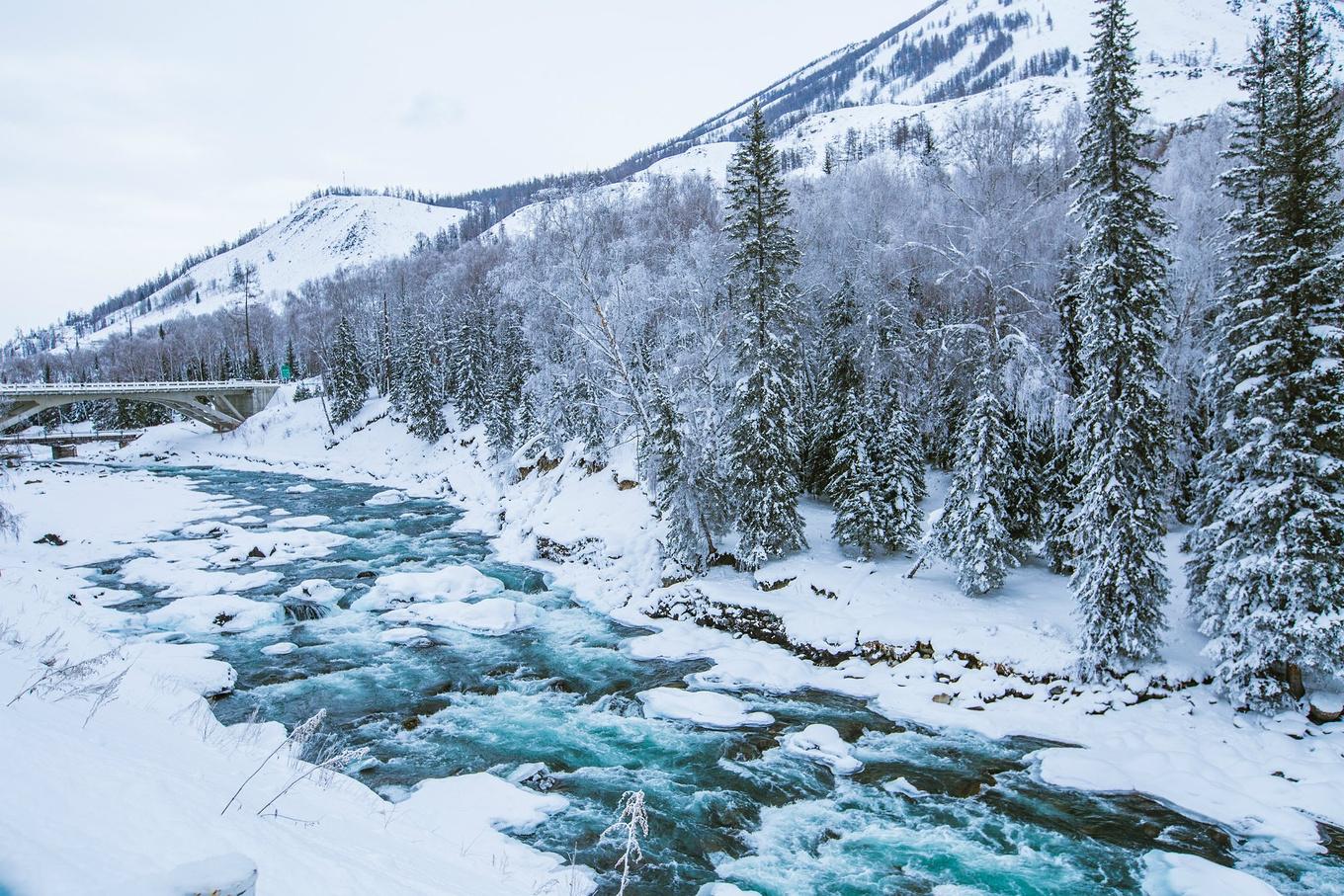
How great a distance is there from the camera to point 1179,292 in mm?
26266

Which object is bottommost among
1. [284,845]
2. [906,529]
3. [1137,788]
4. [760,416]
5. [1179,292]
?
[1137,788]

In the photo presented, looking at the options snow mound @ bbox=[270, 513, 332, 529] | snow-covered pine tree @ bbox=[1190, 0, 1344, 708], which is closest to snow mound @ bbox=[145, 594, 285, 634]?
snow mound @ bbox=[270, 513, 332, 529]

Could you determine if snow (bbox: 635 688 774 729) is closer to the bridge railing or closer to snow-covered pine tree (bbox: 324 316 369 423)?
snow-covered pine tree (bbox: 324 316 369 423)

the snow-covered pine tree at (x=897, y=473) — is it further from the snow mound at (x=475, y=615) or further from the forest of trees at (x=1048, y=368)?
the snow mound at (x=475, y=615)

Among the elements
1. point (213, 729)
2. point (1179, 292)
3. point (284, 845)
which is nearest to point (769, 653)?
point (213, 729)

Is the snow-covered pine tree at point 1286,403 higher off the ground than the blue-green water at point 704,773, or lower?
higher

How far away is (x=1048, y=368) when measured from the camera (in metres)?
19.5

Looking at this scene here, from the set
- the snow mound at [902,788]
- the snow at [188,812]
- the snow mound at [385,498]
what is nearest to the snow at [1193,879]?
the snow mound at [902,788]

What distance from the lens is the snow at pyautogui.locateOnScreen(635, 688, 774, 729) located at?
1518 cm

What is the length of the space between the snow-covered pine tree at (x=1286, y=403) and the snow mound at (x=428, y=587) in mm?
21513

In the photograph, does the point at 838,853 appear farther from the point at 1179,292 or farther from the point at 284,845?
the point at 1179,292

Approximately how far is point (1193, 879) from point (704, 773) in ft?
25.2

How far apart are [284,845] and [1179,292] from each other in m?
32.3

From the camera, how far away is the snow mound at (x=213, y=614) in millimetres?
19891
